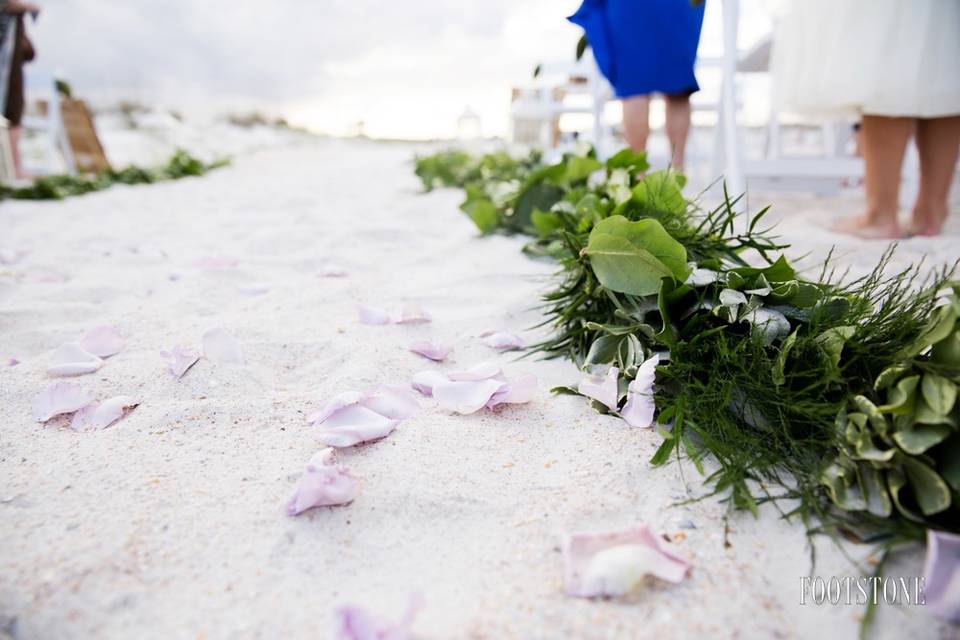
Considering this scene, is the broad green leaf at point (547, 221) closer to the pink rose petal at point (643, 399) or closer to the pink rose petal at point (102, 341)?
the pink rose petal at point (643, 399)

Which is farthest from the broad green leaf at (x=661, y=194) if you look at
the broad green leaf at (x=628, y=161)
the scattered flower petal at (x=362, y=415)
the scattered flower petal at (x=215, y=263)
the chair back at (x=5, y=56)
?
the chair back at (x=5, y=56)

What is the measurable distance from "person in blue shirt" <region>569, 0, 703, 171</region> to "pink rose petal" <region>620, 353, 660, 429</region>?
216 cm

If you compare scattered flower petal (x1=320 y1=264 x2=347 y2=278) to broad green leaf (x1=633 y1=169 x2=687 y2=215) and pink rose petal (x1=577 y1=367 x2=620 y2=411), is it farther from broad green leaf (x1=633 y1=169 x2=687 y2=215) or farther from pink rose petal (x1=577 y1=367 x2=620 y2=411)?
pink rose petal (x1=577 y1=367 x2=620 y2=411)

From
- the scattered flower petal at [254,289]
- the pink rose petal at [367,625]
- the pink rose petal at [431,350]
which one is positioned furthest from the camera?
the scattered flower petal at [254,289]

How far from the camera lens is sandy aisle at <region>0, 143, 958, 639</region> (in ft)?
2.21

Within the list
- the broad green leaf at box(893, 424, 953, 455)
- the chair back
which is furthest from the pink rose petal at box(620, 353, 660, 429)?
the chair back

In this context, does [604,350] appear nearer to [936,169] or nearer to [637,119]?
[637,119]

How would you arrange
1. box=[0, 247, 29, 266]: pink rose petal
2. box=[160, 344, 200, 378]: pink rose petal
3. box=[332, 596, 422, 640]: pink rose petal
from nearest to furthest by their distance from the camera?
box=[332, 596, 422, 640]: pink rose petal < box=[160, 344, 200, 378]: pink rose petal < box=[0, 247, 29, 266]: pink rose petal

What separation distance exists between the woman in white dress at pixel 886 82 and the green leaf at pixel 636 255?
1873mm

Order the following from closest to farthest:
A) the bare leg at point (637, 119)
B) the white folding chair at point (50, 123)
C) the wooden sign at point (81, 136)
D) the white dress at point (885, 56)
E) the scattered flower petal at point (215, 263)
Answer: the scattered flower petal at point (215, 263)
the white dress at point (885, 56)
the bare leg at point (637, 119)
the white folding chair at point (50, 123)
the wooden sign at point (81, 136)

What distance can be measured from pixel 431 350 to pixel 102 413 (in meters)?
0.60

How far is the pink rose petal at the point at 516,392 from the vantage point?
1.09 m

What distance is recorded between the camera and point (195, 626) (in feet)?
2.18

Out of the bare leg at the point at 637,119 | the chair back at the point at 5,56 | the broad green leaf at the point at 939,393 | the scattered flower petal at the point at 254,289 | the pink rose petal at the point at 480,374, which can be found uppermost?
the chair back at the point at 5,56
